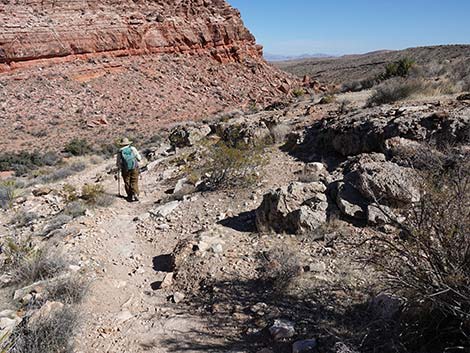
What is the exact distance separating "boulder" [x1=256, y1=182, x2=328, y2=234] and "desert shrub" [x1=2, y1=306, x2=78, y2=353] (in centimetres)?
269

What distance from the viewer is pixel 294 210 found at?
5.16 meters

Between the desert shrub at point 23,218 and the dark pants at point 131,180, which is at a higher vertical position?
the dark pants at point 131,180

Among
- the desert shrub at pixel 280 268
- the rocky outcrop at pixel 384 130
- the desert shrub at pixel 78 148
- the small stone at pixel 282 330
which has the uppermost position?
the rocky outcrop at pixel 384 130

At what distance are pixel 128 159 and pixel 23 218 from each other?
2.52m

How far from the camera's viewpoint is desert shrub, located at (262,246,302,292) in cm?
403

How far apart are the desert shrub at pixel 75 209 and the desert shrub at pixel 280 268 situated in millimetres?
4111

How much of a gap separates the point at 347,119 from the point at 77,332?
650 centimetres

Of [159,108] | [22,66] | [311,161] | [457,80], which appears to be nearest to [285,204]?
[311,161]

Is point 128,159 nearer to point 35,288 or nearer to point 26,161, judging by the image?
point 35,288

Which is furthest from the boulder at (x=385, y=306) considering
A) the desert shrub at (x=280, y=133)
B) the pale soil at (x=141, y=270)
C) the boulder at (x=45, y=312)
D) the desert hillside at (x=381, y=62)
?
the desert hillside at (x=381, y=62)

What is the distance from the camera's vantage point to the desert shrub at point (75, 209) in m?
7.07

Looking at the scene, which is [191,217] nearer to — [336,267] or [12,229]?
[336,267]

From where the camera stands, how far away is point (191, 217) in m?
6.27

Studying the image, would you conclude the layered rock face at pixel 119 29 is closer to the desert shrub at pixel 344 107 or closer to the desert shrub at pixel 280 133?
the desert shrub at pixel 280 133
